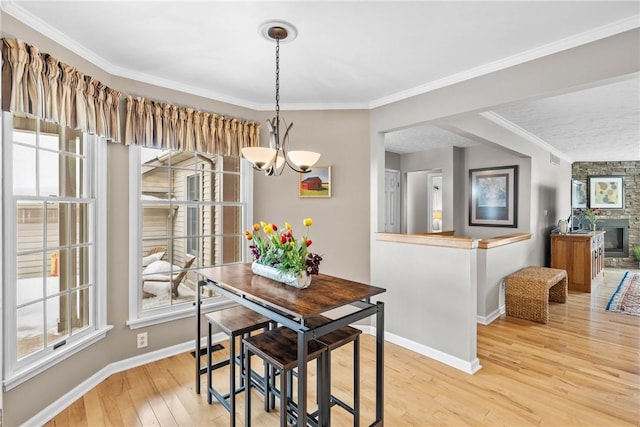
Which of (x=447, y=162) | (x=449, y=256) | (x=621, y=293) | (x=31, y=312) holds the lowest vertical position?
(x=621, y=293)

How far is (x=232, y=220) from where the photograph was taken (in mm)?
3508

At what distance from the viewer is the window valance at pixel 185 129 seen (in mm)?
2738

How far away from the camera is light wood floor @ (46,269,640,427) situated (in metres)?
2.17

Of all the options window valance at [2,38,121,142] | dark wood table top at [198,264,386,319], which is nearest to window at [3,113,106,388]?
window valance at [2,38,121,142]

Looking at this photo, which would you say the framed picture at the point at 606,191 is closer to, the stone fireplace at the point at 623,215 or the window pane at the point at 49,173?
the stone fireplace at the point at 623,215

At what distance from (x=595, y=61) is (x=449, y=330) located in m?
2.33

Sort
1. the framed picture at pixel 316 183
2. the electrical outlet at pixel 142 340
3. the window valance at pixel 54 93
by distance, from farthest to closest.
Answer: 1. the framed picture at pixel 316 183
2. the electrical outlet at pixel 142 340
3. the window valance at pixel 54 93

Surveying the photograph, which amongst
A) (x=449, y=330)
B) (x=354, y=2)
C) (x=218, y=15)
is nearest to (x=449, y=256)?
(x=449, y=330)

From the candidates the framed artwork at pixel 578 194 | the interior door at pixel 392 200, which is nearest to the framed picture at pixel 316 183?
the interior door at pixel 392 200

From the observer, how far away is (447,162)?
578cm

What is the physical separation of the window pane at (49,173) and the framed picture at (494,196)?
19.0ft

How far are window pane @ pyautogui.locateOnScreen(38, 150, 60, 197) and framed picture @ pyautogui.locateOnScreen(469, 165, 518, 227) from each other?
5.78 meters

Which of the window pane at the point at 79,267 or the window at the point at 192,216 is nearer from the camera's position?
the window pane at the point at 79,267

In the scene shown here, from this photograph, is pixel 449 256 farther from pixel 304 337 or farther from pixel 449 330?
pixel 304 337
